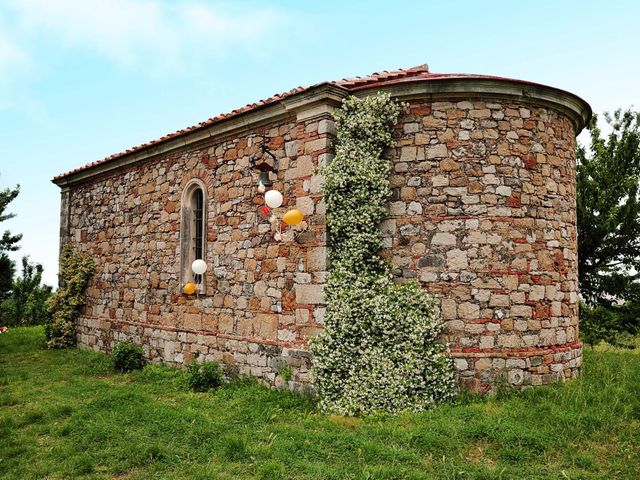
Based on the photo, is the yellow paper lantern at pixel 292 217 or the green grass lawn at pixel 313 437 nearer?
the green grass lawn at pixel 313 437

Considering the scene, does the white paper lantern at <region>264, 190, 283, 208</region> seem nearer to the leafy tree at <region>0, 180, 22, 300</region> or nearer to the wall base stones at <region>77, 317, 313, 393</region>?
the wall base stones at <region>77, 317, 313, 393</region>

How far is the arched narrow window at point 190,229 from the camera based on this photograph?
9445mm

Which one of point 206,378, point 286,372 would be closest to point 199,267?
point 206,378

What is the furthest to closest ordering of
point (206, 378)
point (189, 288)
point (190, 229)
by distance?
point (190, 229) < point (189, 288) < point (206, 378)

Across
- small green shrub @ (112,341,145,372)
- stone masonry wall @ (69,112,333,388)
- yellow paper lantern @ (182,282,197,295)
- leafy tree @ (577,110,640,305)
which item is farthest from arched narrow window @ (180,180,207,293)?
leafy tree @ (577,110,640,305)

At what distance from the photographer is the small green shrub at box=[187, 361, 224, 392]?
314 inches

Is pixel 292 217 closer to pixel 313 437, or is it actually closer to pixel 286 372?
pixel 286 372

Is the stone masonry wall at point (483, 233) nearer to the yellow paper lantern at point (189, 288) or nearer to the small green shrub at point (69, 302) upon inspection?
the yellow paper lantern at point (189, 288)

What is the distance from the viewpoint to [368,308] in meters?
6.60

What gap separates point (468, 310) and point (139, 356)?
6777 millimetres

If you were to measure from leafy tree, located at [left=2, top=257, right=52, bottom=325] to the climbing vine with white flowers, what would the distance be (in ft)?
57.2

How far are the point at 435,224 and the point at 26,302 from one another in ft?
62.9

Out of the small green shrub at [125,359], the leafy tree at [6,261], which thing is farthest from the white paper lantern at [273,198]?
the leafy tree at [6,261]

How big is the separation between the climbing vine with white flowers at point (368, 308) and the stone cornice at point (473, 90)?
0.28m
